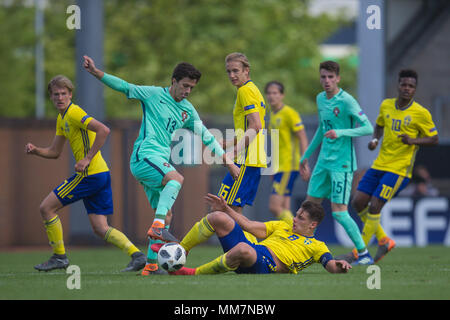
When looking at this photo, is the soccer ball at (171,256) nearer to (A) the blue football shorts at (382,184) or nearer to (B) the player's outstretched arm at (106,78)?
(B) the player's outstretched arm at (106,78)

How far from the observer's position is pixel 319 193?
1029 centimetres

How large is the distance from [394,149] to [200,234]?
11.2 feet

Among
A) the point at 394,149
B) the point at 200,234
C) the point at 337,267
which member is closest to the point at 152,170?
the point at 200,234

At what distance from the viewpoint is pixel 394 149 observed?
1021 centimetres

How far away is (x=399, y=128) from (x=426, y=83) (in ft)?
44.5

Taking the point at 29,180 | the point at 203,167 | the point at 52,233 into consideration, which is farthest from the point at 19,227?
the point at 52,233

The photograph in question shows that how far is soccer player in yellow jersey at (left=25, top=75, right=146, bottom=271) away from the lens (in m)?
8.83

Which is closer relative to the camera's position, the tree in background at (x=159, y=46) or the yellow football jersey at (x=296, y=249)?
the yellow football jersey at (x=296, y=249)

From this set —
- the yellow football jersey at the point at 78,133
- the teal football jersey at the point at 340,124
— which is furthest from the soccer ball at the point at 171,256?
the teal football jersey at the point at 340,124

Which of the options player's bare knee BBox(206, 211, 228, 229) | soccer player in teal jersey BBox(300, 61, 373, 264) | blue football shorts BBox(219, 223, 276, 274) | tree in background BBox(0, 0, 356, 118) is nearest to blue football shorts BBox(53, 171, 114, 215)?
player's bare knee BBox(206, 211, 228, 229)

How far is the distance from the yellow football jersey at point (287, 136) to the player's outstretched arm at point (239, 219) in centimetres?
511

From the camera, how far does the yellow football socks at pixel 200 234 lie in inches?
307

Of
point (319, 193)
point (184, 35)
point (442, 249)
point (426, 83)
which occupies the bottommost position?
point (442, 249)

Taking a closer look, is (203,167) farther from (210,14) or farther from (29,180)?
(210,14)
